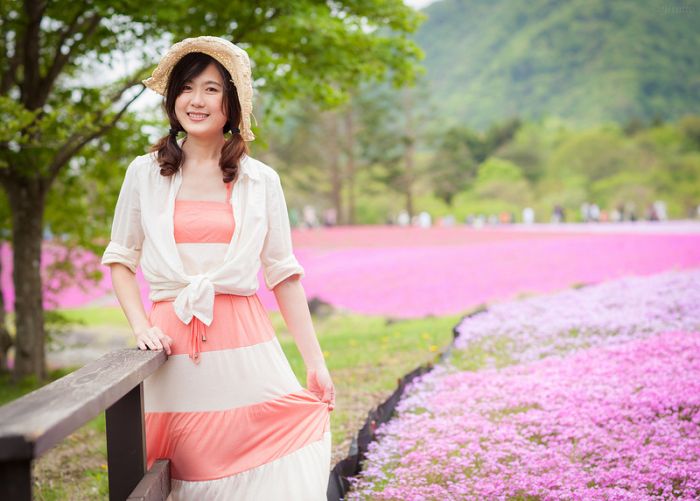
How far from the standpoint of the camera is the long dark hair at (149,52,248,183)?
87.9 inches

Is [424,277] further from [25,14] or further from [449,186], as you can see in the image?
[449,186]

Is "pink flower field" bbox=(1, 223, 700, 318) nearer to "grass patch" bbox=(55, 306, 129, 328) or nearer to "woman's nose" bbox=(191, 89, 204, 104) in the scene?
"grass patch" bbox=(55, 306, 129, 328)

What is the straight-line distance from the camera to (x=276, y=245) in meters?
2.28

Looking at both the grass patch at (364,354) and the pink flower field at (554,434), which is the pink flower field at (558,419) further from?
the grass patch at (364,354)

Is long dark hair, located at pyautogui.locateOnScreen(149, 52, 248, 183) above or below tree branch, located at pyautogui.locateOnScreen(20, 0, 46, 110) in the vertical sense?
below

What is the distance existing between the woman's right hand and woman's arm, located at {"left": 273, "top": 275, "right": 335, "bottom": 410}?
37cm

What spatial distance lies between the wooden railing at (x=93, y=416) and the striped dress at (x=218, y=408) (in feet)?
0.27

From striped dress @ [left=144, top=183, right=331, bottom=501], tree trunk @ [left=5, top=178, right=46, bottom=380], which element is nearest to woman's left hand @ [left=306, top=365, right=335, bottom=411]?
striped dress @ [left=144, top=183, right=331, bottom=501]

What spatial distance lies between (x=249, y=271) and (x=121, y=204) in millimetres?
458

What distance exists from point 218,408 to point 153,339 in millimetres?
278

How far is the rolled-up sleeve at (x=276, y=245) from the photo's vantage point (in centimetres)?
227

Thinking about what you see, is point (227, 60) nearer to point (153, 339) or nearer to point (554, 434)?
point (153, 339)

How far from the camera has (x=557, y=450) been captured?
12.4 feet

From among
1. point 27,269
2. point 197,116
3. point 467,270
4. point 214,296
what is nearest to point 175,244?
point 214,296
